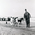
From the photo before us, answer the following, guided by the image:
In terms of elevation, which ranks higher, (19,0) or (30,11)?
(19,0)

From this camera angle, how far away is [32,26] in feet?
4.54

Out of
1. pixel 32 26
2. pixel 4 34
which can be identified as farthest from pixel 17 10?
pixel 4 34

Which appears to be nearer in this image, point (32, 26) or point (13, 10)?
point (32, 26)

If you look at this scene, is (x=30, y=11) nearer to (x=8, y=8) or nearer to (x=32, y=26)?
(x=32, y=26)

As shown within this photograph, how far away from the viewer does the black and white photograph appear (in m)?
1.40

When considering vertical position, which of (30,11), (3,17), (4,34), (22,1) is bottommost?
(4,34)

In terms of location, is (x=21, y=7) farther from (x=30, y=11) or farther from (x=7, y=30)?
(x=7, y=30)

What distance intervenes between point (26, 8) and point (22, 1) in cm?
17

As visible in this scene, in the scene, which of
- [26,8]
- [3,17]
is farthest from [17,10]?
[3,17]

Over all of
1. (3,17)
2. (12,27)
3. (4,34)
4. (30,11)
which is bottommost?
(4,34)

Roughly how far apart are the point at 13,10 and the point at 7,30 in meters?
0.42

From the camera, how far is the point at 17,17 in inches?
57.6

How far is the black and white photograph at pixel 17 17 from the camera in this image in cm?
140

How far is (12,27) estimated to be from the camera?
1.45m
